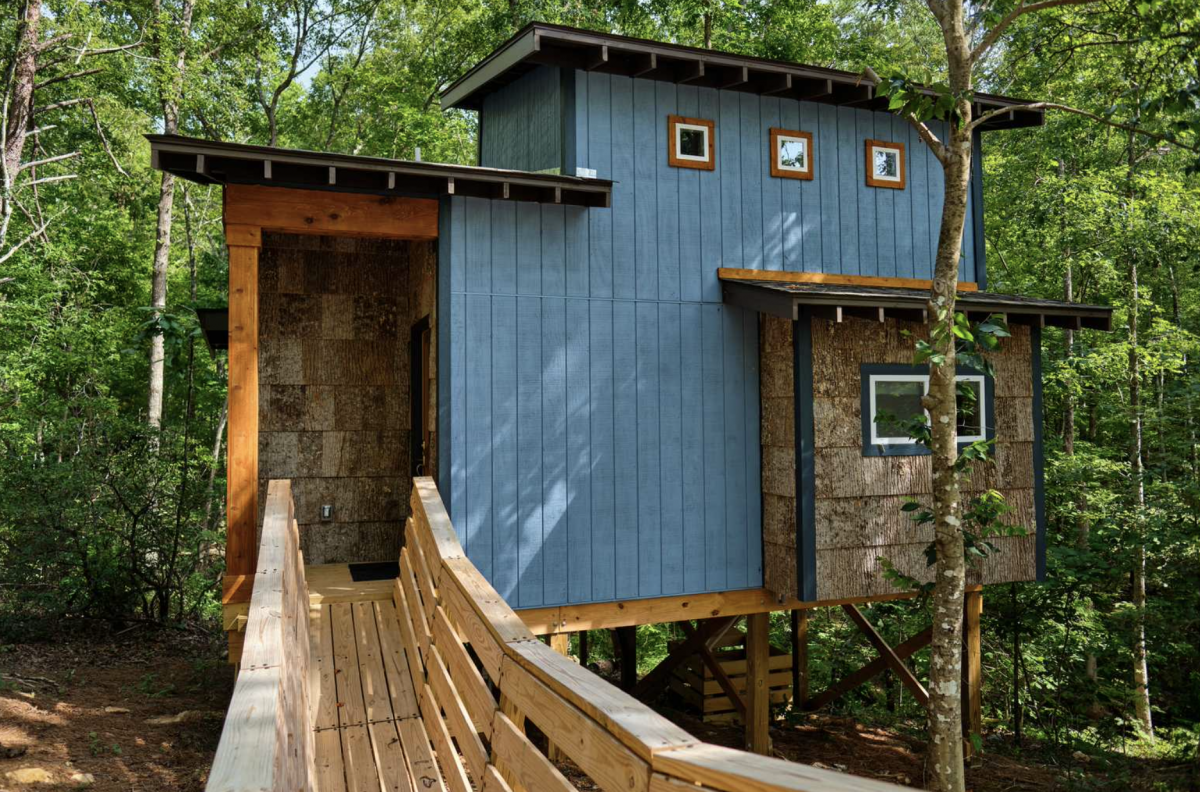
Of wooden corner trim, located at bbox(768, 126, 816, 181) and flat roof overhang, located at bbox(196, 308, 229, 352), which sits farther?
flat roof overhang, located at bbox(196, 308, 229, 352)

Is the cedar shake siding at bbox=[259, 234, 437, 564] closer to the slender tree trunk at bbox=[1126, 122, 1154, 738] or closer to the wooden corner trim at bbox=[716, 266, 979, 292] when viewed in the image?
the wooden corner trim at bbox=[716, 266, 979, 292]

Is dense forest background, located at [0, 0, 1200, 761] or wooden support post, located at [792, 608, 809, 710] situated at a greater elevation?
dense forest background, located at [0, 0, 1200, 761]

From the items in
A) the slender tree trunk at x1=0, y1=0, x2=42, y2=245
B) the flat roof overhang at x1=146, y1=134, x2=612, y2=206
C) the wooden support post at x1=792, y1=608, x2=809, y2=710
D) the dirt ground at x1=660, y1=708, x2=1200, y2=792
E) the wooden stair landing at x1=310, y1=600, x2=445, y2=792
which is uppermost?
the slender tree trunk at x1=0, y1=0, x2=42, y2=245

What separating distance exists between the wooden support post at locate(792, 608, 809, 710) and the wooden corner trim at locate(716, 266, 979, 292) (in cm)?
502

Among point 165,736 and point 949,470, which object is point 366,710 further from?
point 949,470

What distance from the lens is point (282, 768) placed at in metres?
1.78

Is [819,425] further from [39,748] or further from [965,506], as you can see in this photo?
[39,748]

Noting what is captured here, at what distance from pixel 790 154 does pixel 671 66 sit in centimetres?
147

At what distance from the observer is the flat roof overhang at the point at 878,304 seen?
Answer: 269 inches

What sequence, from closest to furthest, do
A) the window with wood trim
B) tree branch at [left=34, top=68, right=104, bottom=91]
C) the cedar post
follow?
the cedar post, the window with wood trim, tree branch at [left=34, top=68, right=104, bottom=91]

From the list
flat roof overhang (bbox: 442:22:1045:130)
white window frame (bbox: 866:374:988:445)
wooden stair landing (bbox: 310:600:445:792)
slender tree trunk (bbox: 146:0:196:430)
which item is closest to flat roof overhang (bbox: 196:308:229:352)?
flat roof overhang (bbox: 442:22:1045:130)

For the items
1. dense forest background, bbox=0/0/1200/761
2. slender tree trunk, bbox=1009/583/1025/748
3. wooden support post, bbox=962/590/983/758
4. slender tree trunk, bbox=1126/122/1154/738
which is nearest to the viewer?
wooden support post, bbox=962/590/983/758

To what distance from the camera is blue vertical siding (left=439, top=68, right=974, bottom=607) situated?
22.7 feet

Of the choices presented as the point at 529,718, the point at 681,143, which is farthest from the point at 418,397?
the point at 529,718
